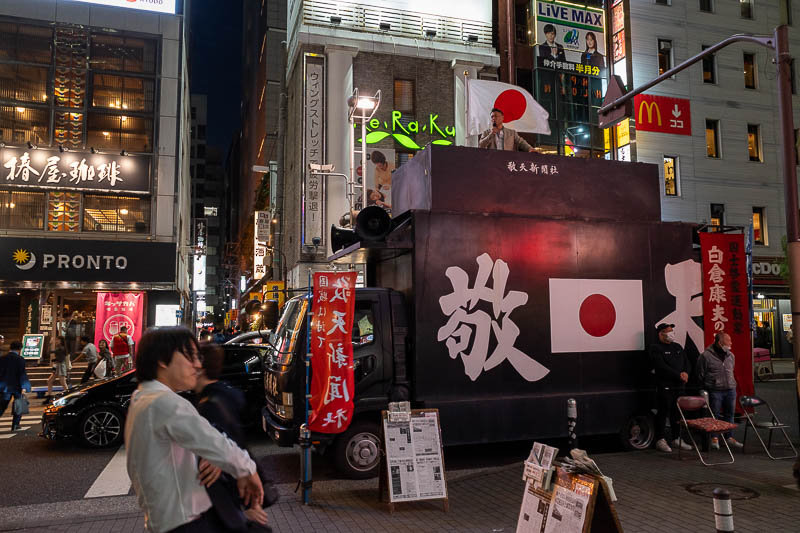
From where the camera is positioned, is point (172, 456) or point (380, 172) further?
point (380, 172)

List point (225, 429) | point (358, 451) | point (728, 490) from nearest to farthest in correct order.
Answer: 1. point (225, 429)
2. point (728, 490)
3. point (358, 451)

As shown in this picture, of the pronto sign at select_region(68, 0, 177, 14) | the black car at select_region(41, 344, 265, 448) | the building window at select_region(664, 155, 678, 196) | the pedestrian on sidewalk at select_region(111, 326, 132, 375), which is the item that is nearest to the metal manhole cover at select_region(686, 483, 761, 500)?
the black car at select_region(41, 344, 265, 448)

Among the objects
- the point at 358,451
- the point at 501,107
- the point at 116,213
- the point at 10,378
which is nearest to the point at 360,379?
the point at 358,451

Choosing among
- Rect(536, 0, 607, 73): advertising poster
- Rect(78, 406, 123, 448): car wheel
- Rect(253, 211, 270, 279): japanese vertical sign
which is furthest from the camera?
Rect(253, 211, 270, 279): japanese vertical sign

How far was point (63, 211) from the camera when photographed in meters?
22.7

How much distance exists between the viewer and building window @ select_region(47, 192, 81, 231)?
2259 centimetres

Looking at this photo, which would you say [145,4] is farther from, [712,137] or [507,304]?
[712,137]

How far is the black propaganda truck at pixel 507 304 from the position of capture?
826cm

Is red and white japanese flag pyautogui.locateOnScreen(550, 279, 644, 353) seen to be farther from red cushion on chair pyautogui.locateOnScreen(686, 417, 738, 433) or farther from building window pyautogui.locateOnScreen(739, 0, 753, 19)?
building window pyautogui.locateOnScreen(739, 0, 753, 19)

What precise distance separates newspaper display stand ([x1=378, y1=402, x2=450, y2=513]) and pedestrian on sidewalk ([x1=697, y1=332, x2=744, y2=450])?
516 cm

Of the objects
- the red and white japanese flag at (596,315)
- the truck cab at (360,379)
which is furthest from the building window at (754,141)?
the truck cab at (360,379)

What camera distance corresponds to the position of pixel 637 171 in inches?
382

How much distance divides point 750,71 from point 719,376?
26065 mm

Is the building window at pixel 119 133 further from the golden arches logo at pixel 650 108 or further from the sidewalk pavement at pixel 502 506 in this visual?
the golden arches logo at pixel 650 108
